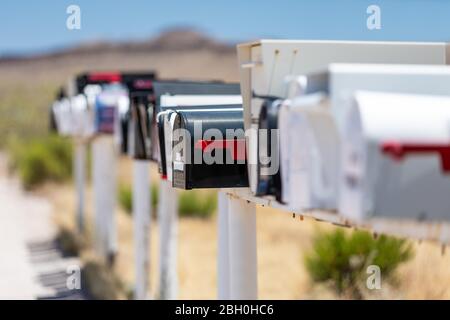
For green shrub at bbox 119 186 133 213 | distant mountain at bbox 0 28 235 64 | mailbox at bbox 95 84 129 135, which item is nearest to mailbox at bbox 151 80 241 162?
mailbox at bbox 95 84 129 135

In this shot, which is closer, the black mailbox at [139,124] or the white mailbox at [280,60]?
the white mailbox at [280,60]

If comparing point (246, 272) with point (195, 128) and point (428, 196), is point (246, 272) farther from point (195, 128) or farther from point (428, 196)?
point (428, 196)

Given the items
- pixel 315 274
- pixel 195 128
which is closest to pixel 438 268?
pixel 315 274

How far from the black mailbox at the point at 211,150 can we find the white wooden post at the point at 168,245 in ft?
16.0

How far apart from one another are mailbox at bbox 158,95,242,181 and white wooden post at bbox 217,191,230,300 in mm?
698

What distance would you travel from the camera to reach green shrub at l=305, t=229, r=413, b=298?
1305 centimetres

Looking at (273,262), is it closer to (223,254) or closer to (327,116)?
(223,254)

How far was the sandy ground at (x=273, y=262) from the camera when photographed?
1241cm

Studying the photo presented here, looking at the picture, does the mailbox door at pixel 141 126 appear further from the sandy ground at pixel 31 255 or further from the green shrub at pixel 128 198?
the green shrub at pixel 128 198

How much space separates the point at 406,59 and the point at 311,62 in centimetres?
79

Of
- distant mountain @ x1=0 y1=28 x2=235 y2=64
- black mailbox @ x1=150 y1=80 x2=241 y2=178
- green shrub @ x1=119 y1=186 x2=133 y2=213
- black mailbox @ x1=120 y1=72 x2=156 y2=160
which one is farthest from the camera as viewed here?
distant mountain @ x1=0 y1=28 x2=235 y2=64

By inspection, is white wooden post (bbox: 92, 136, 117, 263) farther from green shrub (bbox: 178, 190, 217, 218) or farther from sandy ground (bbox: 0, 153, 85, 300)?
green shrub (bbox: 178, 190, 217, 218)

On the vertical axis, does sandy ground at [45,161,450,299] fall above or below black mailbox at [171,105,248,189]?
below

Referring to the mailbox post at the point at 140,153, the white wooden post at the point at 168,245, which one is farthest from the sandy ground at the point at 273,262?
the white wooden post at the point at 168,245
